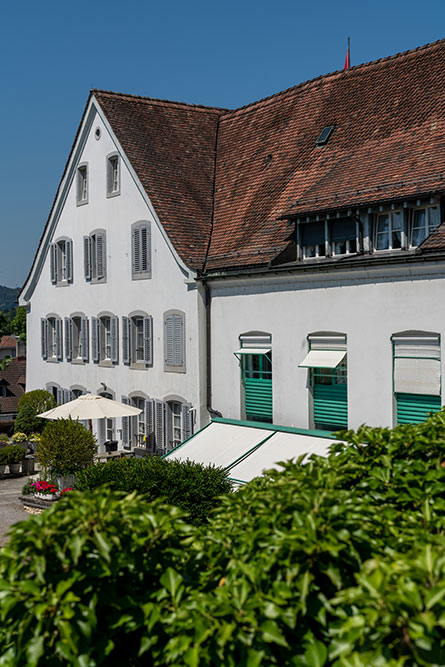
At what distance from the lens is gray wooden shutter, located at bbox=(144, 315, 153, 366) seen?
1012 inches

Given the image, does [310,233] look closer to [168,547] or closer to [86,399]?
[86,399]

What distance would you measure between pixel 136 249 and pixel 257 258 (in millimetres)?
6348

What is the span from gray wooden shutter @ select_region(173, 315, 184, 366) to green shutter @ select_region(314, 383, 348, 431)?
5511 millimetres

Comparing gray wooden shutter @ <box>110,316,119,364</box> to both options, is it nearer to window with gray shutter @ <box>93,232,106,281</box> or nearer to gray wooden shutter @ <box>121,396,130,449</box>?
gray wooden shutter @ <box>121,396,130,449</box>

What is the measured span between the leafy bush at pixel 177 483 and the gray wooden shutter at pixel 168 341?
7.52 metres

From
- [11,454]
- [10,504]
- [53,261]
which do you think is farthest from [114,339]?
[10,504]

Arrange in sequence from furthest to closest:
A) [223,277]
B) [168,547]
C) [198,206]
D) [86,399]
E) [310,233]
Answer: [198,206], [86,399], [223,277], [310,233], [168,547]

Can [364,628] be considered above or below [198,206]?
below

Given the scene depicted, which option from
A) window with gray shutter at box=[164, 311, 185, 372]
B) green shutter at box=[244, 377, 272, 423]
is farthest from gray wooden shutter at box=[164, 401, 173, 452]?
green shutter at box=[244, 377, 272, 423]

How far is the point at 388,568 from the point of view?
14.5 feet

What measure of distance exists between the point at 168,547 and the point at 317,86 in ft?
73.6

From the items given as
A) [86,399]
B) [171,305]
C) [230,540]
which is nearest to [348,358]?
[171,305]

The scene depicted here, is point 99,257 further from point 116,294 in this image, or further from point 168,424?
point 168,424

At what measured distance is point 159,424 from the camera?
25266 millimetres
